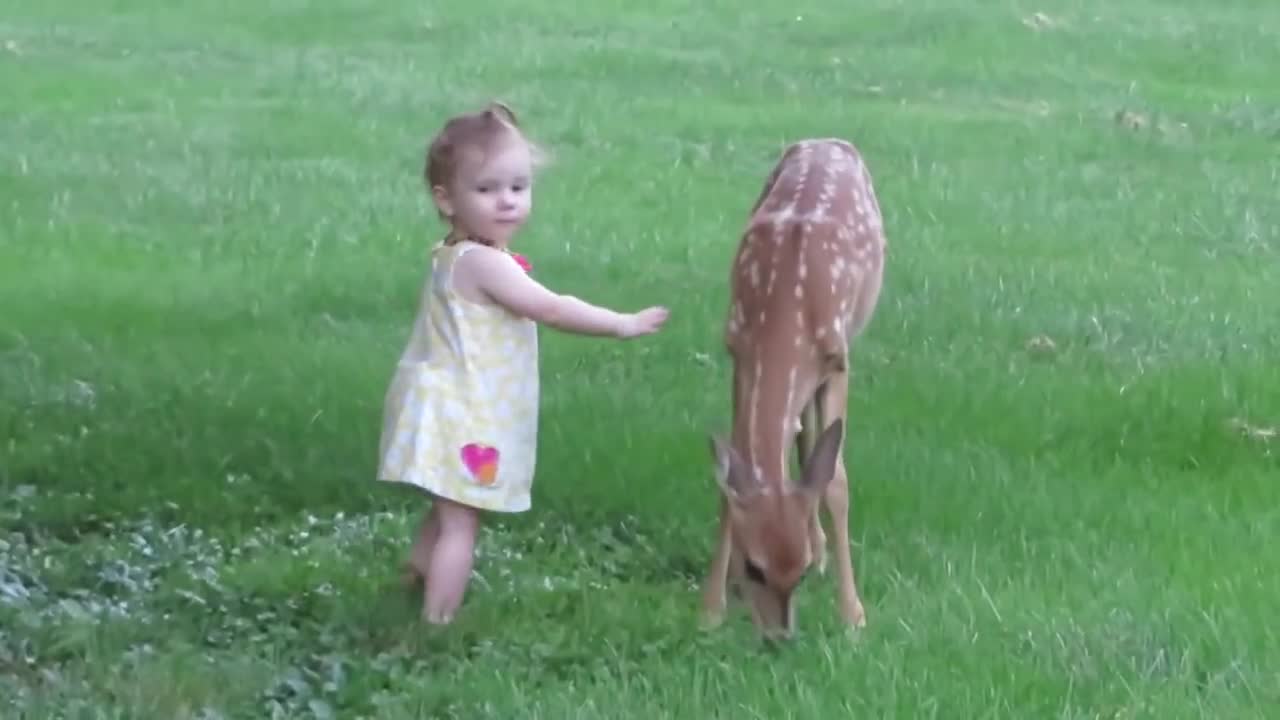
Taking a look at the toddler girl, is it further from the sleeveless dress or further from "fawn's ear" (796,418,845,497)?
A: "fawn's ear" (796,418,845,497)

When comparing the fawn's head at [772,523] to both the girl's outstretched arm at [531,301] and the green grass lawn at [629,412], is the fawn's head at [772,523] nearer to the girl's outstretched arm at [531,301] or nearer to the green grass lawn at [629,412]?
the green grass lawn at [629,412]

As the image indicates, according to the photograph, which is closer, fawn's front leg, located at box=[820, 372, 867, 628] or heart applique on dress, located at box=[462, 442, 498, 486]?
heart applique on dress, located at box=[462, 442, 498, 486]

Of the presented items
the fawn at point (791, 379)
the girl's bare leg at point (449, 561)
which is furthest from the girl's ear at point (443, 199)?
the fawn at point (791, 379)

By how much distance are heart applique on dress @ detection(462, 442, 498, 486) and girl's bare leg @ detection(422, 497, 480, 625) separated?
119mm

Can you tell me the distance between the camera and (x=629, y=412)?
8.16 meters

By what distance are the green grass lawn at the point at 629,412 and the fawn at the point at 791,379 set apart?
16 cm

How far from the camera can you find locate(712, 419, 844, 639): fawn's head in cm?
569

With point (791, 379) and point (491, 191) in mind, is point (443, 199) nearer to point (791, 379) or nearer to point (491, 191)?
point (491, 191)

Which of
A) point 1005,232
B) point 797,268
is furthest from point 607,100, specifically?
point 797,268

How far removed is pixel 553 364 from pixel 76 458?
208cm

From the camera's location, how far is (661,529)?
6988mm

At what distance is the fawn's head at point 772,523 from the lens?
569 centimetres

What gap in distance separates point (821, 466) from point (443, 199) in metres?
1.24

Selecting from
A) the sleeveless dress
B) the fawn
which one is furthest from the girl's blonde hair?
the fawn
